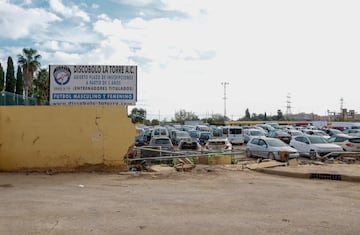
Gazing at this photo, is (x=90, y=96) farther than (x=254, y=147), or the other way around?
(x=254, y=147)

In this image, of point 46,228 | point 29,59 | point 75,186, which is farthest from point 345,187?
point 29,59

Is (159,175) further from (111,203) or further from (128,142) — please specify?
(111,203)

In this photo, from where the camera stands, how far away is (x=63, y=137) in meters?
15.2

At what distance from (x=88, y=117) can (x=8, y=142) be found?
3331 millimetres

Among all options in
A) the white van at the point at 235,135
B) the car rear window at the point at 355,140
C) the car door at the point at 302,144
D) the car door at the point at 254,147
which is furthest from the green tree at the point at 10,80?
the car rear window at the point at 355,140

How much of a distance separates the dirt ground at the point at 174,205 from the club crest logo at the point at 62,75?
459 centimetres

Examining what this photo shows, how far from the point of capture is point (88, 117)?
50.3 feet

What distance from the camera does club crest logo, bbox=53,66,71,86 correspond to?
54.8 feet

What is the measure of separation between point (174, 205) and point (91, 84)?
9419mm

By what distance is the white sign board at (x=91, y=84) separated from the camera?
16672 millimetres

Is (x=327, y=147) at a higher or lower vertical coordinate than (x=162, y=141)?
lower

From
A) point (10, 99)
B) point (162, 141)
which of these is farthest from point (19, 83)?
point (10, 99)

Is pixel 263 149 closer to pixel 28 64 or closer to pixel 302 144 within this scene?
pixel 302 144

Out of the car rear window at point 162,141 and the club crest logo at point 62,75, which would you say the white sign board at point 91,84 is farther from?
the car rear window at point 162,141
